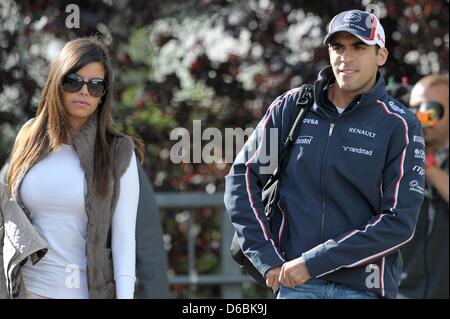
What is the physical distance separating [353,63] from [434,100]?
7.76 ft

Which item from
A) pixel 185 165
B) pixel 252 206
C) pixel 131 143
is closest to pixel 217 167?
pixel 185 165

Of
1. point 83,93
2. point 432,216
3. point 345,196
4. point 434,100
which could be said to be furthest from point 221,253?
point 345,196

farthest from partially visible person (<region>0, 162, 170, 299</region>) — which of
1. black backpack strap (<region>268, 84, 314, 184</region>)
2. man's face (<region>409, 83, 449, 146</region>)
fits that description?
man's face (<region>409, 83, 449, 146</region>)

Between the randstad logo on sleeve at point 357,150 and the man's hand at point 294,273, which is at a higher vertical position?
the randstad logo on sleeve at point 357,150

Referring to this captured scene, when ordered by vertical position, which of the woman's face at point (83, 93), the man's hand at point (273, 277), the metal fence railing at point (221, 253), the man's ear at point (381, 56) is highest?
the man's ear at point (381, 56)

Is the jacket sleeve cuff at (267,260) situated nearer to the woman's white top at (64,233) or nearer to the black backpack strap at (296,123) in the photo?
the black backpack strap at (296,123)

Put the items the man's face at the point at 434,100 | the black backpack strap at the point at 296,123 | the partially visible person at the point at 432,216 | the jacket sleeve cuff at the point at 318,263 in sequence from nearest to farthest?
the jacket sleeve cuff at the point at 318,263 → the black backpack strap at the point at 296,123 → the partially visible person at the point at 432,216 → the man's face at the point at 434,100

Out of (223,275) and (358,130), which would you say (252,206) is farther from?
(223,275)

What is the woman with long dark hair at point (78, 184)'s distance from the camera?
4.35 meters

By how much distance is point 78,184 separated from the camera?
441 cm

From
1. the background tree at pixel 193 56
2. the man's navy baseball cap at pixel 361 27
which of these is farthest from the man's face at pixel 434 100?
the man's navy baseball cap at pixel 361 27

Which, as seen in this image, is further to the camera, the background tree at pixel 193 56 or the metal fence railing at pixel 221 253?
the metal fence railing at pixel 221 253

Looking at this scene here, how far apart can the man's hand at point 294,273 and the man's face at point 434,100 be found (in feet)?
8.55
